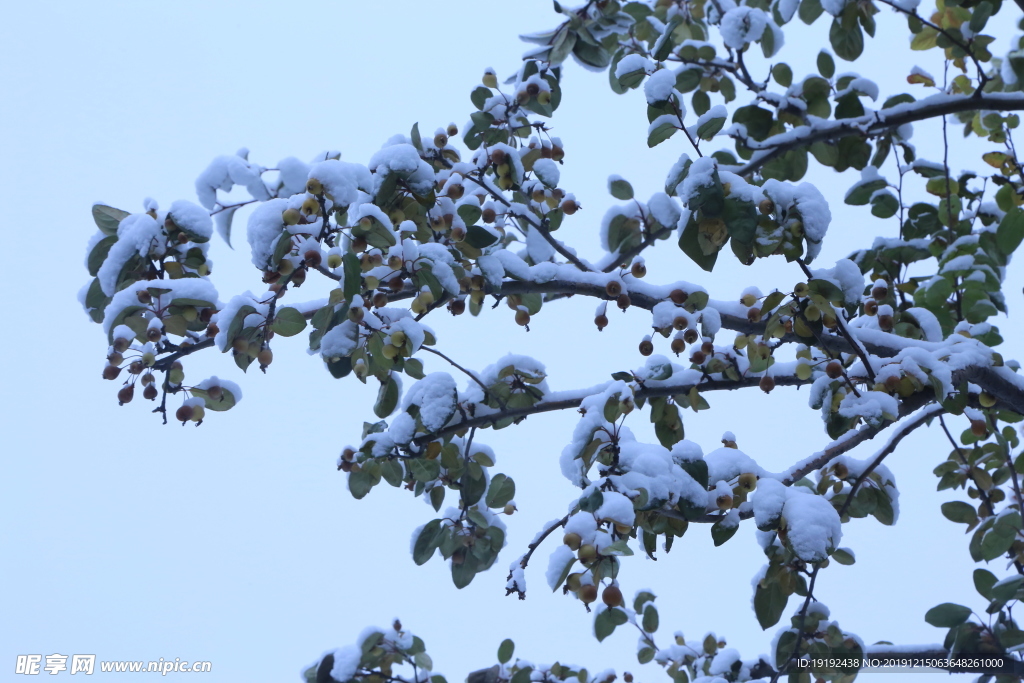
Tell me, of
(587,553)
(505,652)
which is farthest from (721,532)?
(505,652)

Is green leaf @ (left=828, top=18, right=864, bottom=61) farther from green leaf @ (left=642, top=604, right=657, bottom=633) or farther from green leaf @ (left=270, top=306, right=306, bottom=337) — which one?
green leaf @ (left=642, top=604, right=657, bottom=633)

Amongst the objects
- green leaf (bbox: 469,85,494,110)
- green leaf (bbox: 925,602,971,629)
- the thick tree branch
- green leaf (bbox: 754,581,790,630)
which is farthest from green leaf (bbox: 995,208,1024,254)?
green leaf (bbox: 469,85,494,110)

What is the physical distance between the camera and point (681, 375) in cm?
208

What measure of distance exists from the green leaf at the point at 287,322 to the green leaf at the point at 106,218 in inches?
22.6

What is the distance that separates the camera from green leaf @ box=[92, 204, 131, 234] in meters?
1.93

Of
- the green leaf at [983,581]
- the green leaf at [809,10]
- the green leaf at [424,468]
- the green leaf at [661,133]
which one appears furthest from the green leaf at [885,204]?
the green leaf at [424,468]

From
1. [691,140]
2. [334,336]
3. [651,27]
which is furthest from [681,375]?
[651,27]

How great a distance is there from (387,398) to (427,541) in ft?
1.95

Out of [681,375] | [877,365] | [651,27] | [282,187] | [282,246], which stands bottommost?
[877,365]

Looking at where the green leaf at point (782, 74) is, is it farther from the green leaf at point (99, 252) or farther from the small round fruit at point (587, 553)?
the green leaf at point (99, 252)

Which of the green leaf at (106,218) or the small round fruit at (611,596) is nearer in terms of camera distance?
the small round fruit at (611,596)

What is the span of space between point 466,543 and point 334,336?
1015 millimetres

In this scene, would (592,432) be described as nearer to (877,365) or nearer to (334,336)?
(334,336)

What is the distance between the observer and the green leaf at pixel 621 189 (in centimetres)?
252
